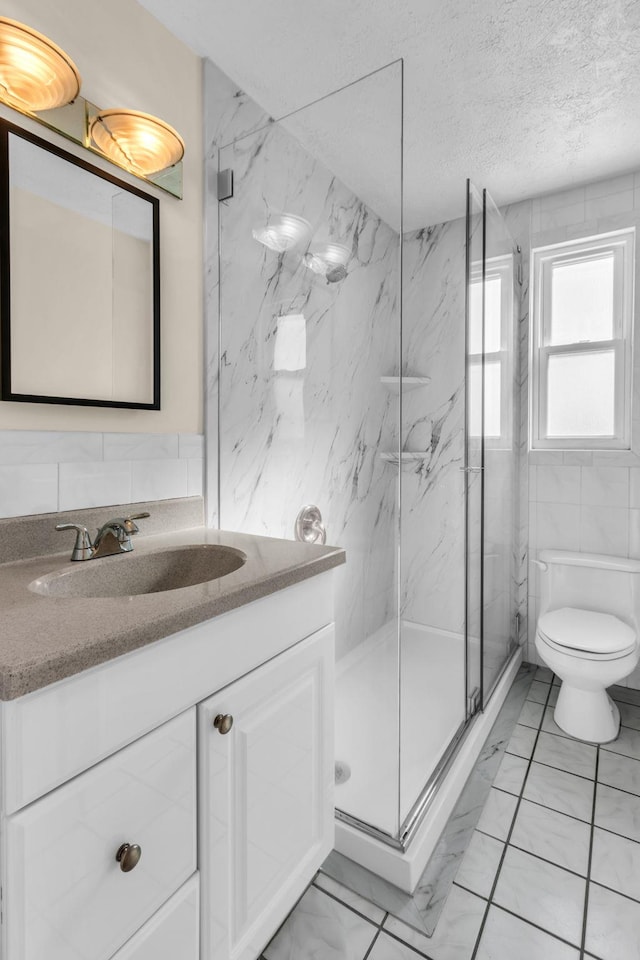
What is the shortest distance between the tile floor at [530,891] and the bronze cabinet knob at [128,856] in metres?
0.72

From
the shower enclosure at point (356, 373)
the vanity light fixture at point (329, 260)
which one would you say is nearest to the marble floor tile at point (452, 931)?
the shower enclosure at point (356, 373)

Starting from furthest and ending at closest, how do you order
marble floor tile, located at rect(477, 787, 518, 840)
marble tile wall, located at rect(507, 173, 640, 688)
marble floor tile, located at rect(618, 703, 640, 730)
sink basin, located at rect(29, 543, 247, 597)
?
marble tile wall, located at rect(507, 173, 640, 688) → marble floor tile, located at rect(618, 703, 640, 730) → marble floor tile, located at rect(477, 787, 518, 840) → sink basin, located at rect(29, 543, 247, 597)

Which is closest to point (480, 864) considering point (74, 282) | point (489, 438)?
point (489, 438)

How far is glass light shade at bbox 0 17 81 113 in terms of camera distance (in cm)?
101

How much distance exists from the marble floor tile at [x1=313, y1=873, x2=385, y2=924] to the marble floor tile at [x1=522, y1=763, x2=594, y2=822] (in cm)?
70

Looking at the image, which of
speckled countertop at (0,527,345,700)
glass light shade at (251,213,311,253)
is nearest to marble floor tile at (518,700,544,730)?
speckled countertop at (0,527,345,700)

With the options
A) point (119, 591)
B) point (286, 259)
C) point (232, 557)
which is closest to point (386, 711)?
point (232, 557)

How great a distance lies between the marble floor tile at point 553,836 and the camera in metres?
1.41

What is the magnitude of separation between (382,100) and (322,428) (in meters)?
0.97

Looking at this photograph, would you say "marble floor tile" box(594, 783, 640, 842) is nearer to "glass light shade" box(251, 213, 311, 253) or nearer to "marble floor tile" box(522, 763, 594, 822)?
"marble floor tile" box(522, 763, 594, 822)

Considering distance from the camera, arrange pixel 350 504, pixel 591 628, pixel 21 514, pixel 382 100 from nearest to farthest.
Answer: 1. pixel 21 514
2. pixel 382 100
3. pixel 350 504
4. pixel 591 628

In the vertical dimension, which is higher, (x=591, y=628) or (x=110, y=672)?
(x=110, y=672)

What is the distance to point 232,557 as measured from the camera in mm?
1205

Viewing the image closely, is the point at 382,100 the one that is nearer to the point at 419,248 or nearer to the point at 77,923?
the point at 419,248
